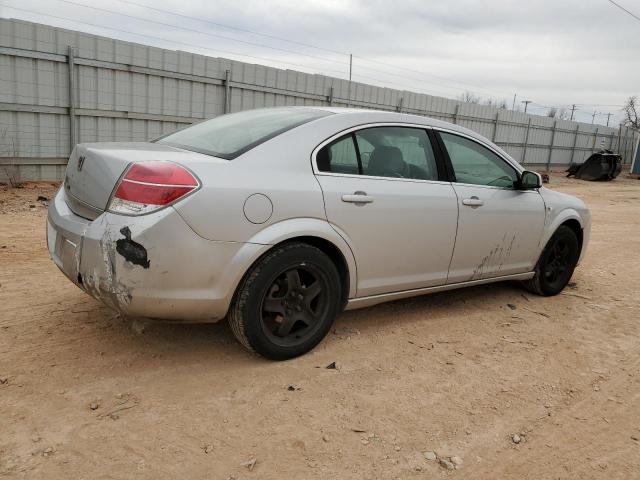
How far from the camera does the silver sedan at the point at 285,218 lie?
2.70 m

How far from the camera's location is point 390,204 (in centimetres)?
347

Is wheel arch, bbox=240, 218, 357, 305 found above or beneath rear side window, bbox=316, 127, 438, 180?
beneath

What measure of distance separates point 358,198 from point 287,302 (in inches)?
30.8

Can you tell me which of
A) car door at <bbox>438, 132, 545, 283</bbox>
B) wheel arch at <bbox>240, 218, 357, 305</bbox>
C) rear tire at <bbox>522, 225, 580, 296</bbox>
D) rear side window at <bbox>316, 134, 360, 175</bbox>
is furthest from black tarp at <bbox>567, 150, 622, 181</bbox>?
wheel arch at <bbox>240, 218, 357, 305</bbox>

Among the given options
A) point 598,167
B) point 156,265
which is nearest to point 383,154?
point 156,265

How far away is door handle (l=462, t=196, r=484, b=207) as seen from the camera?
3921 millimetres

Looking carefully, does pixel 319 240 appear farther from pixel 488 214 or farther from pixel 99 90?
pixel 99 90

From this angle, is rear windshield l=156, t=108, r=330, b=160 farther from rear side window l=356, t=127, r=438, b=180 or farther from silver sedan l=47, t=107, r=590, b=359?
rear side window l=356, t=127, r=438, b=180

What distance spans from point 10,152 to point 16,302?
5809 millimetres

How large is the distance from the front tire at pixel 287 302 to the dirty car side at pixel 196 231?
8 cm

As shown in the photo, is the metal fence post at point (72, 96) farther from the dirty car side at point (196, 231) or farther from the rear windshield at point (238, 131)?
the dirty car side at point (196, 231)

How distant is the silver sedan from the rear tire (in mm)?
592

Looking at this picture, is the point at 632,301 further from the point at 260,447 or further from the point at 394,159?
the point at 260,447

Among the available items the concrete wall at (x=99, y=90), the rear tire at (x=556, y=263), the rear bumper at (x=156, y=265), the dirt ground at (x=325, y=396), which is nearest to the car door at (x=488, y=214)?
the rear tire at (x=556, y=263)
